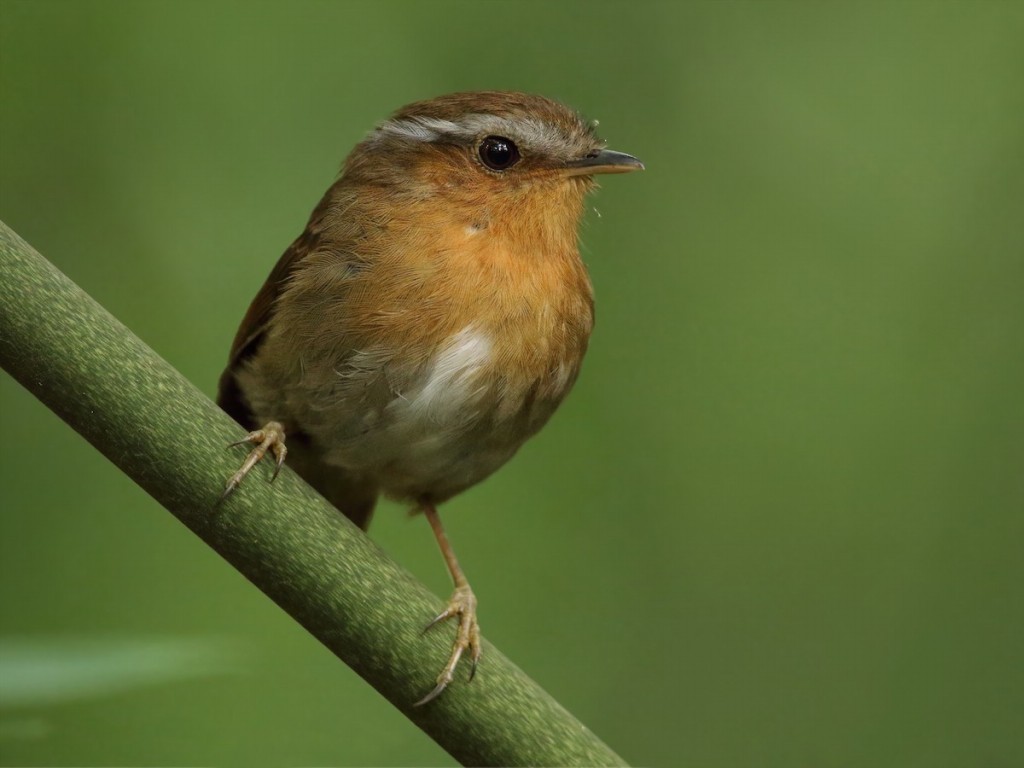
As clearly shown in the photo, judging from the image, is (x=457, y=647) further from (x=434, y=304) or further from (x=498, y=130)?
(x=498, y=130)

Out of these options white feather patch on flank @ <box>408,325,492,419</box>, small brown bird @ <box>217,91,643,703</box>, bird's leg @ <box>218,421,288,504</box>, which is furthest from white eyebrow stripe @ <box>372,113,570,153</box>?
bird's leg @ <box>218,421,288,504</box>

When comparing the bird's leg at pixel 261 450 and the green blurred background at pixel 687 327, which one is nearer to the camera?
the bird's leg at pixel 261 450

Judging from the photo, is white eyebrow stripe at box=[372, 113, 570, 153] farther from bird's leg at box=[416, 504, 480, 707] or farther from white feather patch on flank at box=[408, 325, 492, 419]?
bird's leg at box=[416, 504, 480, 707]

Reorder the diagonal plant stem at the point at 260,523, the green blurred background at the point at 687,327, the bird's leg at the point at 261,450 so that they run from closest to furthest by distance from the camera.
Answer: the diagonal plant stem at the point at 260,523 → the bird's leg at the point at 261,450 → the green blurred background at the point at 687,327

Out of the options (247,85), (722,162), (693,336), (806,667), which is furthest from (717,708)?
(247,85)

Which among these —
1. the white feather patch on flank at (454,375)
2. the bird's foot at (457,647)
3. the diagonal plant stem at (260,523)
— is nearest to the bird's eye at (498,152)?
the white feather patch on flank at (454,375)

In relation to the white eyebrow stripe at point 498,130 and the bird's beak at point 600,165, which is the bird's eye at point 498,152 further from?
the bird's beak at point 600,165
